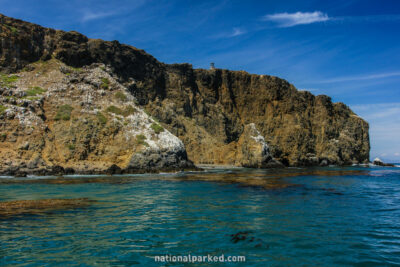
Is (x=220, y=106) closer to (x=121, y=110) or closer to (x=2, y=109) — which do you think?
(x=121, y=110)

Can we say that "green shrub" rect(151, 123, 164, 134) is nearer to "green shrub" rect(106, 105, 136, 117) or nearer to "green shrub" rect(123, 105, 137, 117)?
"green shrub" rect(123, 105, 137, 117)

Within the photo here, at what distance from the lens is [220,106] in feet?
273

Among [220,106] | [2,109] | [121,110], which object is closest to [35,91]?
[2,109]

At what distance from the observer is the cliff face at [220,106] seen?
52969 millimetres

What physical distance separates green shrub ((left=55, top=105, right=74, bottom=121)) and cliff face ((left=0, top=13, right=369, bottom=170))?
11367 mm

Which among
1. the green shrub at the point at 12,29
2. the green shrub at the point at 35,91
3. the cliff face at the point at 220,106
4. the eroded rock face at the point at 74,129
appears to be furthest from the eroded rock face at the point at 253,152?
the green shrub at the point at 12,29

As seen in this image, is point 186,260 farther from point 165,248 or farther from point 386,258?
point 386,258

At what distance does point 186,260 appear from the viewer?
731 cm

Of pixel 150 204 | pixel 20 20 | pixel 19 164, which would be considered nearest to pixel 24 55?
pixel 20 20

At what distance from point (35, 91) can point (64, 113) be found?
601 centimetres

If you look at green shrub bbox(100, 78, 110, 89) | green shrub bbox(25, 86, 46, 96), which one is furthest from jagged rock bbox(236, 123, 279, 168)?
green shrub bbox(25, 86, 46, 96)

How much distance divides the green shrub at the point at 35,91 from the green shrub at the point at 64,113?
4.16m

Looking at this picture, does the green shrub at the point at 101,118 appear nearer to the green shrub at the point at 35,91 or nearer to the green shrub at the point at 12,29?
the green shrub at the point at 35,91

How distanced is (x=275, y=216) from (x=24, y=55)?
50747 mm
